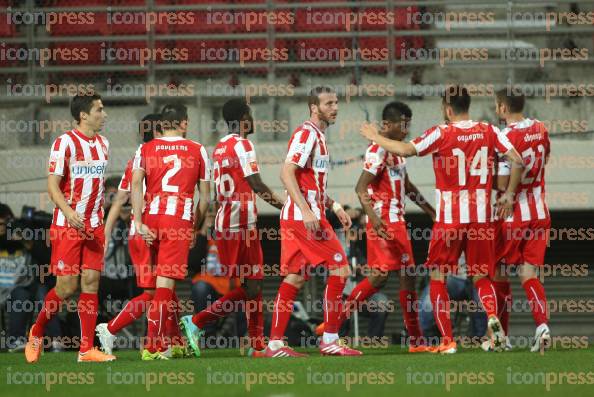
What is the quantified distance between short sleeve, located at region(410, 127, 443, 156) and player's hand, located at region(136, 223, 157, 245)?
7.70 feet

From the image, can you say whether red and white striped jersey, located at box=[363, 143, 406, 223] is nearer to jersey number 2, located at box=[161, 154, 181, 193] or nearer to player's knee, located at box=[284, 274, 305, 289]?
player's knee, located at box=[284, 274, 305, 289]

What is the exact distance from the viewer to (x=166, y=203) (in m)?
9.93

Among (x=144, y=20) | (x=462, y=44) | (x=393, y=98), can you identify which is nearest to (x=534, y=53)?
(x=462, y=44)

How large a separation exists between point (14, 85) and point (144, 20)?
6.90ft

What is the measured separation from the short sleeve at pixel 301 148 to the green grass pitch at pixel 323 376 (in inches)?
65.3

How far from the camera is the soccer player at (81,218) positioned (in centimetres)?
990

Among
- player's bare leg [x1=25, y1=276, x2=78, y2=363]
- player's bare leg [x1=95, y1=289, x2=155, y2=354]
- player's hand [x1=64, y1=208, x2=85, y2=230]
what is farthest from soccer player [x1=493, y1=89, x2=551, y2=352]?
player's bare leg [x1=25, y1=276, x2=78, y2=363]

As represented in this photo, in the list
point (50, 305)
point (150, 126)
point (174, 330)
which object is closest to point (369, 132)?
point (150, 126)

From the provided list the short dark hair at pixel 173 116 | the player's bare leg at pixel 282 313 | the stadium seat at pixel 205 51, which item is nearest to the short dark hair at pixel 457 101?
the player's bare leg at pixel 282 313

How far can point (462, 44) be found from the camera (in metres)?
16.7

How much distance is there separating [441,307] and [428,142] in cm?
144

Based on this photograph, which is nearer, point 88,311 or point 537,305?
point 88,311

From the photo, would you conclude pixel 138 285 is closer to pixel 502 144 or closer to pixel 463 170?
pixel 463 170

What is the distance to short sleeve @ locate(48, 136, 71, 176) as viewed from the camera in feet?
32.5
